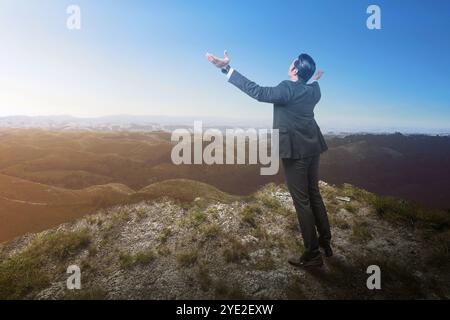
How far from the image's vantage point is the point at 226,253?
5.86 m

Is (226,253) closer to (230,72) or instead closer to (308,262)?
(308,262)

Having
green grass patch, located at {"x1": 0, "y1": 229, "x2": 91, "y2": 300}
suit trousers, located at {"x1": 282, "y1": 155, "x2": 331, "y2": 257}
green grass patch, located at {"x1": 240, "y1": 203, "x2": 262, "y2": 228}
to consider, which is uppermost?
suit trousers, located at {"x1": 282, "y1": 155, "x2": 331, "y2": 257}

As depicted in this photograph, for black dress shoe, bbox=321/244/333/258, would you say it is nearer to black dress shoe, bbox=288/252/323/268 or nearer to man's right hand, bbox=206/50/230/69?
black dress shoe, bbox=288/252/323/268

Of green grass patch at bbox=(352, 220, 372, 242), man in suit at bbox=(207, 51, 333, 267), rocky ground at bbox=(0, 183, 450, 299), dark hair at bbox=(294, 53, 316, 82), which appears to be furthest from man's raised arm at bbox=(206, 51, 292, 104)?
green grass patch at bbox=(352, 220, 372, 242)

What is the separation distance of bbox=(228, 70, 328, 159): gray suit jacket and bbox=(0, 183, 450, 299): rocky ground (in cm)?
222

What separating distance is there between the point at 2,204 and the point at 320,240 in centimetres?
1098

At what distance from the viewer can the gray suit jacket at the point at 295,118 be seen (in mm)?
4699

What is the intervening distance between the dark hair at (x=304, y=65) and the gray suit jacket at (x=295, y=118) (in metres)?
0.13

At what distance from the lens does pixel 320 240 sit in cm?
540

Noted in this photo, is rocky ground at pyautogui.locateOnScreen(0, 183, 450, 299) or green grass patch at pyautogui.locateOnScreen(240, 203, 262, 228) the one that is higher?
green grass patch at pyautogui.locateOnScreen(240, 203, 262, 228)

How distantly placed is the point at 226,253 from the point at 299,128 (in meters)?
2.92

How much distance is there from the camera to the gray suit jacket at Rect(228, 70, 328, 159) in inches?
185

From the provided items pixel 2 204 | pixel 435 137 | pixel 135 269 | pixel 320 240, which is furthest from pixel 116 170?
pixel 435 137
